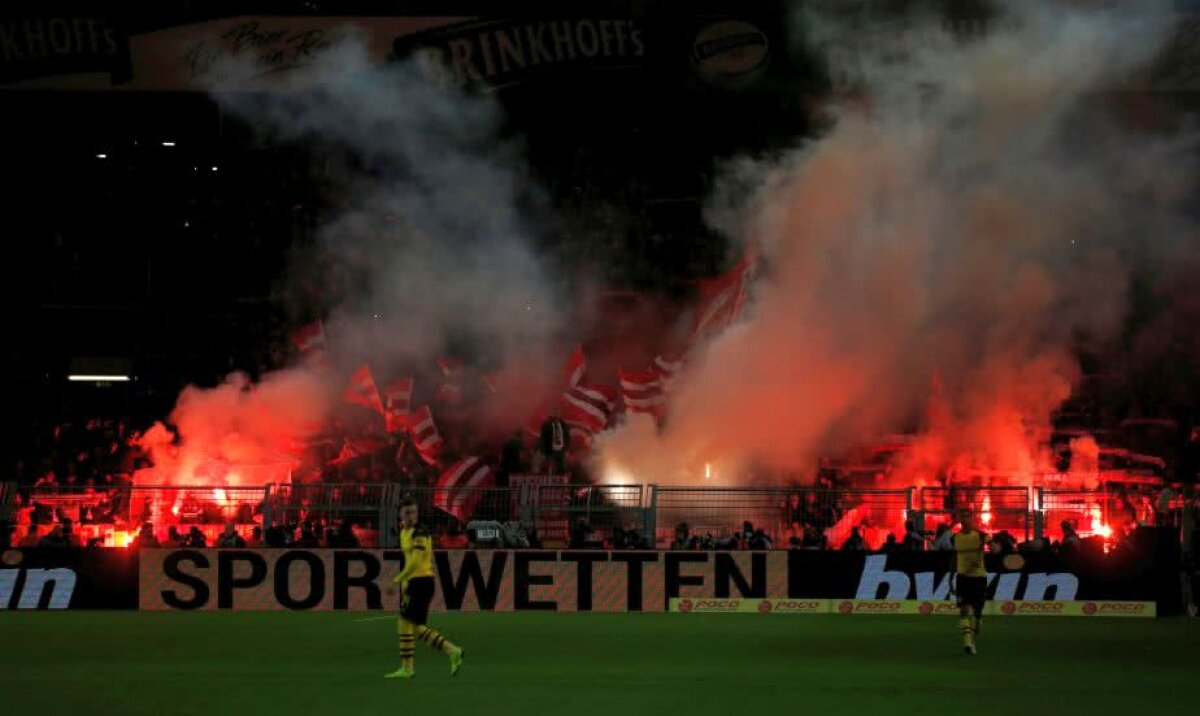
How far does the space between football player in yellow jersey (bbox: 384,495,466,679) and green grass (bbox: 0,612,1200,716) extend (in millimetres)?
255

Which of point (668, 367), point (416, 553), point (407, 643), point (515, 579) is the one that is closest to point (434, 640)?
point (407, 643)

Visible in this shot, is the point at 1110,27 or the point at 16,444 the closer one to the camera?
the point at 1110,27

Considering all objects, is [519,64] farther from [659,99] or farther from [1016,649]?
[1016,649]

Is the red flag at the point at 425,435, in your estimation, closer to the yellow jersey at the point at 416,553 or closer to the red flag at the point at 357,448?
the red flag at the point at 357,448

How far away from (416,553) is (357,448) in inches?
720

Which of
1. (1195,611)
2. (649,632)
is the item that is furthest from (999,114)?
(649,632)

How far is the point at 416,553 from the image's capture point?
13.5 meters

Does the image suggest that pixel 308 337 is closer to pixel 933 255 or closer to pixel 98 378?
pixel 98 378

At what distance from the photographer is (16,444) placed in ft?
103

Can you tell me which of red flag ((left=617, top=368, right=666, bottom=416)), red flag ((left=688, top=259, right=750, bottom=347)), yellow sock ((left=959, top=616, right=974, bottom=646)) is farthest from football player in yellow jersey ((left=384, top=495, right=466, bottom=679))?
red flag ((left=688, top=259, right=750, bottom=347))

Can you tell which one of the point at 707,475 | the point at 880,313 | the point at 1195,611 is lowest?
the point at 1195,611

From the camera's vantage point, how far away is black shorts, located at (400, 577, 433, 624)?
1324cm

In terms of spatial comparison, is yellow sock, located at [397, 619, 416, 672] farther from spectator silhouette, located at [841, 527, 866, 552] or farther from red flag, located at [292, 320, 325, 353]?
red flag, located at [292, 320, 325, 353]

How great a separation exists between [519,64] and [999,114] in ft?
31.0
